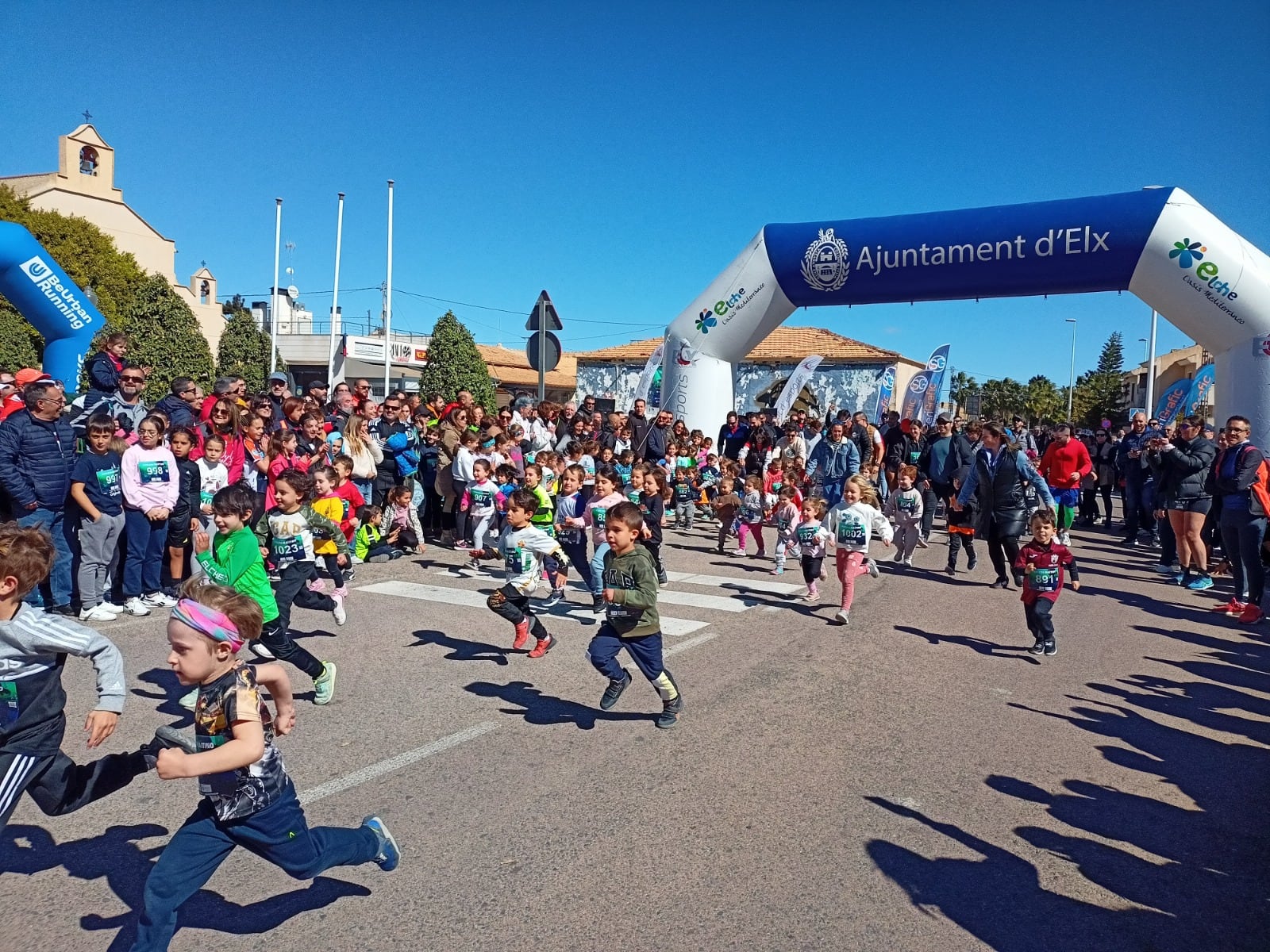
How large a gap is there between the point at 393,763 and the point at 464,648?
2.43 metres

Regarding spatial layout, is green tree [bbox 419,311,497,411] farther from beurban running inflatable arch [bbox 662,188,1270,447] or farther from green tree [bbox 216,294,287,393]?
beurban running inflatable arch [bbox 662,188,1270,447]

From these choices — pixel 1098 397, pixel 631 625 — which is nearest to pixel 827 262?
pixel 631 625

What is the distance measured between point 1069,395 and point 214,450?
71200mm

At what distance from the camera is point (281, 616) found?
18.9 ft

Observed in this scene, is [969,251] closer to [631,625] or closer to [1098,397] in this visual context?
[631,625]

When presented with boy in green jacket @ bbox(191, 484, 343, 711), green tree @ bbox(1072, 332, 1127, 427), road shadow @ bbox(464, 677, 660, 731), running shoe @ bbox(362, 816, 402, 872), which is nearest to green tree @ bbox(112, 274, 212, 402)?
boy in green jacket @ bbox(191, 484, 343, 711)

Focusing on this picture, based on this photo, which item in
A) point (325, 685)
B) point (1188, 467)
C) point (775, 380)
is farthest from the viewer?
point (775, 380)

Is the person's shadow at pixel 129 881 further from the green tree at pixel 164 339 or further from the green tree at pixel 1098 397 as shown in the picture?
the green tree at pixel 1098 397

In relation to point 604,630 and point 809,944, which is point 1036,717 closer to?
point 604,630

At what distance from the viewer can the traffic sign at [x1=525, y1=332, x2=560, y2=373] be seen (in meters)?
12.1

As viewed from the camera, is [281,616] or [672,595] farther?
[672,595]

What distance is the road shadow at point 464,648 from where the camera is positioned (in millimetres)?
6883

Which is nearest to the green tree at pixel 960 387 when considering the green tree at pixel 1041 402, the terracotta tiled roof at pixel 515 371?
the green tree at pixel 1041 402

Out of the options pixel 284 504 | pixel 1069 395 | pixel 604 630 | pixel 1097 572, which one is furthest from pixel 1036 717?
pixel 1069 395
